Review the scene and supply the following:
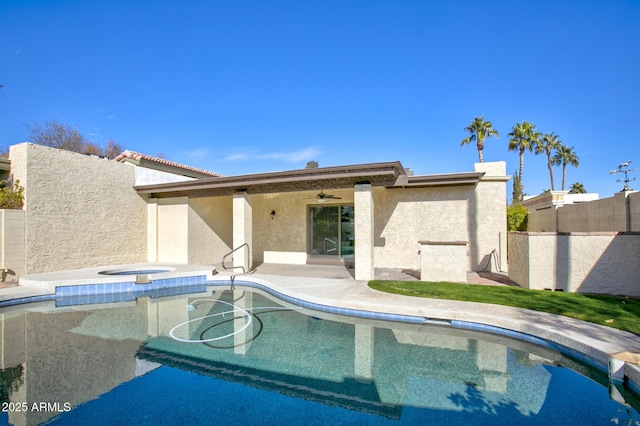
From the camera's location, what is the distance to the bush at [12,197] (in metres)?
10.1

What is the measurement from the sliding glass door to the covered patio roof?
10.8ft

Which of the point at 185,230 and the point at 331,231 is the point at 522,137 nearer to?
the point at 331,231

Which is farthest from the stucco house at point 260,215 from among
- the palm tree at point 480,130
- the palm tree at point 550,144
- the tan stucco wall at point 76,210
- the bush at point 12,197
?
the palm tree at point 550,144

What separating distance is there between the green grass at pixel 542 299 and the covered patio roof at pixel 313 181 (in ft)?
11.2

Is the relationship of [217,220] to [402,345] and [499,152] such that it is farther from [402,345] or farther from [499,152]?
[499,152]

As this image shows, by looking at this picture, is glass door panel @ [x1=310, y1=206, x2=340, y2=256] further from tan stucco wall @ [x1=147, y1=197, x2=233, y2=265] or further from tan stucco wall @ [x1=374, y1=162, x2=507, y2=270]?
tan stucco wall @ [x1=147, y1=197, x2=233, y2=265]

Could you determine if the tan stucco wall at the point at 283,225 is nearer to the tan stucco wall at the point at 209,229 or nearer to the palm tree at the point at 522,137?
the tan stucco wall at the point at 209,229

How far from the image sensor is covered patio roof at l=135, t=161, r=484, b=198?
9.68 metres

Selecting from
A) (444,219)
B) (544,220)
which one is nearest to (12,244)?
(444,219)

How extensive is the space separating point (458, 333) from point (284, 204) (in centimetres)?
1030

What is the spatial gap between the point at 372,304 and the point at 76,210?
12125 mm

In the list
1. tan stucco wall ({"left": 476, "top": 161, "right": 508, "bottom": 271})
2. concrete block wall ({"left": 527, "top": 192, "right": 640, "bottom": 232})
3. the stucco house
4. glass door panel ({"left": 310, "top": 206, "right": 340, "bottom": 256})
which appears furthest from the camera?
glass door panel ({"left": 310, "top": 206, "right": 340, "bottom": 256})

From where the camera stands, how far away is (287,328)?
670 centimetres

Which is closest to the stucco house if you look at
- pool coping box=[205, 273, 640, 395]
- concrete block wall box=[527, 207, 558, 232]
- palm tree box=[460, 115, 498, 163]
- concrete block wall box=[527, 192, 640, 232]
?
pool coping box=[205, 273, 640, 395]
